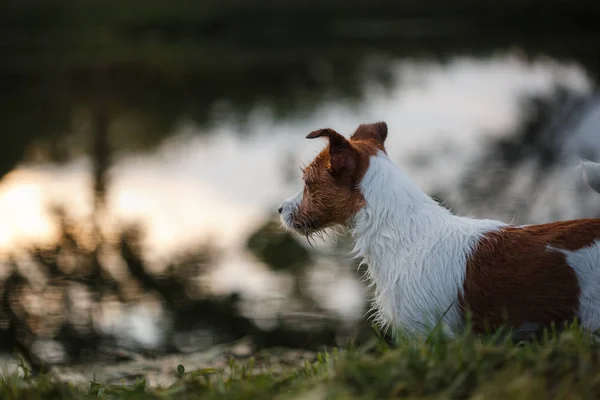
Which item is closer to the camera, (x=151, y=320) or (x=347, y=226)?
(x=347, y=226)

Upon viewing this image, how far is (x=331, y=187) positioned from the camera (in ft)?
16.1

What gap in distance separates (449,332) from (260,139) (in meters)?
9.79

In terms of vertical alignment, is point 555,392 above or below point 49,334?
above

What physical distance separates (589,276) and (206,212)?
7.27 metres

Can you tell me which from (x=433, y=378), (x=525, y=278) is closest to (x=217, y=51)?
(x=525, y=278)

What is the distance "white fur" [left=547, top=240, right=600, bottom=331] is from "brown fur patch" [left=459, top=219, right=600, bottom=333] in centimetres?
3

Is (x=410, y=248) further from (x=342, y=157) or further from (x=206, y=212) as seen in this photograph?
(x=206, y=212)

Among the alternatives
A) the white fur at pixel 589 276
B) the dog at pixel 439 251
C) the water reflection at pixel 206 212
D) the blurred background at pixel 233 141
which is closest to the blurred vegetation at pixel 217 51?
the blurred background at pixel 233 141

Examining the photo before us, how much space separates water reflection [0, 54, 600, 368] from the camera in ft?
26.8

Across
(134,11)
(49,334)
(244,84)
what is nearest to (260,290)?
(49,334)

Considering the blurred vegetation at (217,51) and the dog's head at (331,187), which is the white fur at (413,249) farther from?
the blurred vegetation at (217,51)

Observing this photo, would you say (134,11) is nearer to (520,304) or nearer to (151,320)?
(151,320)

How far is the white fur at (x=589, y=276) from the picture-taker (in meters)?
4.36

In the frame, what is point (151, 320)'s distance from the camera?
809 cm
